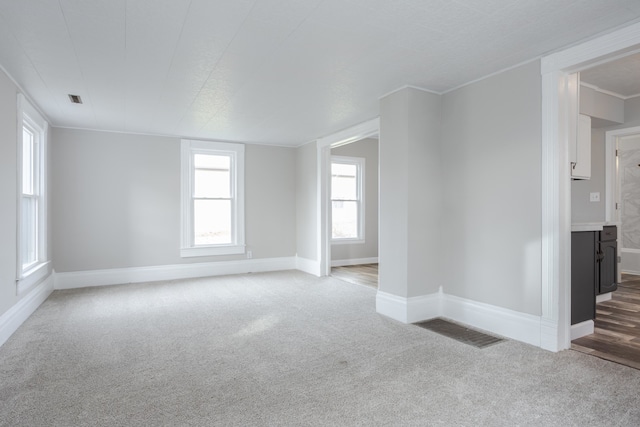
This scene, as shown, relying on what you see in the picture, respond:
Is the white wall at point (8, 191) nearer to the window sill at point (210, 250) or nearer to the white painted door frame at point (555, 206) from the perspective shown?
the window sill at point (210, 250)

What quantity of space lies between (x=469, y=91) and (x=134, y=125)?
4.49 metres

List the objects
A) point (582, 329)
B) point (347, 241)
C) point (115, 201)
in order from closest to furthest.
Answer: point (582, 329), point (115, 201), point (347, 241)

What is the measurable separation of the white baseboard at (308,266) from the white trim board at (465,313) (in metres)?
2.36

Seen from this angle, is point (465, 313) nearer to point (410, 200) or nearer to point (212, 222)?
point (410, 200)

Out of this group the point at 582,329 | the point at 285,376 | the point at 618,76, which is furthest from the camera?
the point at 618,76

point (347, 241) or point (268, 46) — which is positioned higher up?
point (268, 46)

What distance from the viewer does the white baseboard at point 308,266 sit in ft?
20.4

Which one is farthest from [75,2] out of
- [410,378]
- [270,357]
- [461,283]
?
[461,283]

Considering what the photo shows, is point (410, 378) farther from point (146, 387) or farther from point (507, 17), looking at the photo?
point (507, 17)

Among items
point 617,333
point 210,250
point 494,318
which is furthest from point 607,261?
point 210,250

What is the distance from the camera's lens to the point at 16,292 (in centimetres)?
350

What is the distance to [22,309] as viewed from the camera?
143 inches

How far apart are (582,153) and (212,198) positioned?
5215 mm

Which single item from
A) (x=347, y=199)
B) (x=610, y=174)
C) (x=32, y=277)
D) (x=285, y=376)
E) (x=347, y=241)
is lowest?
(x=285, y=376)
